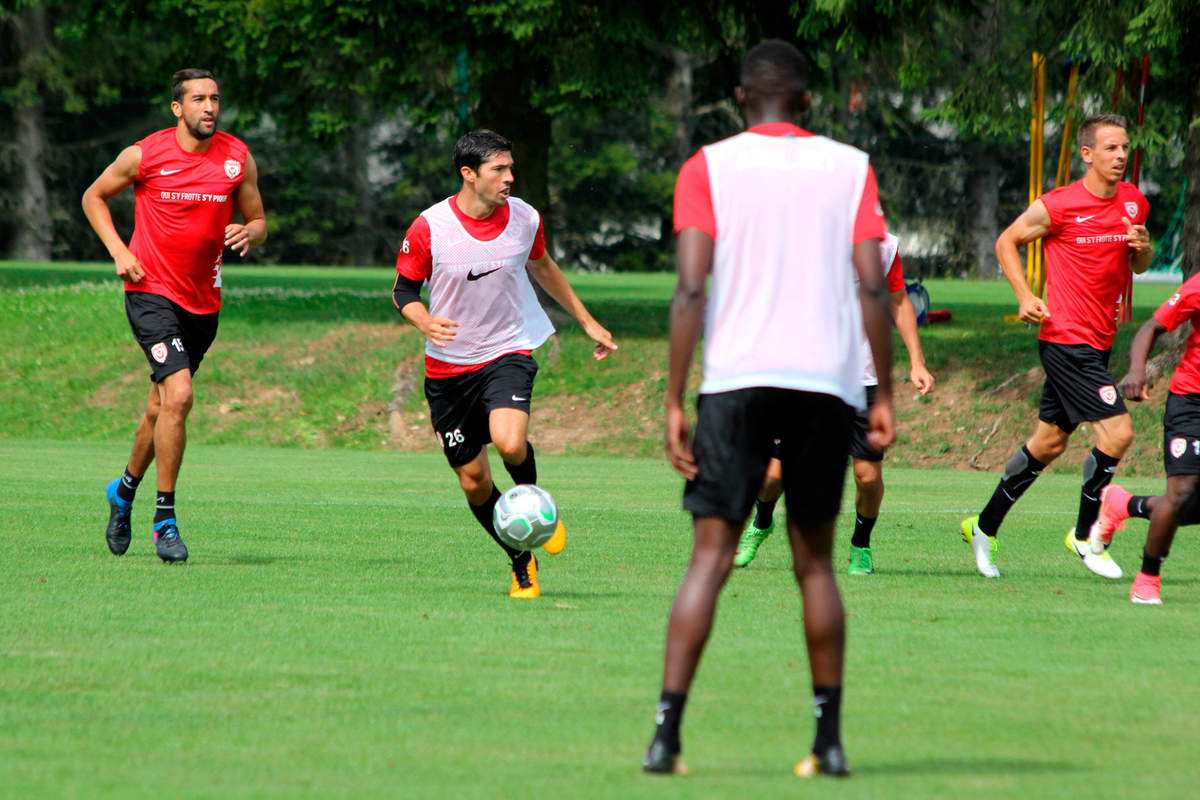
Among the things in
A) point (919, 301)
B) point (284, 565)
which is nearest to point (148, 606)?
point (284, 565)

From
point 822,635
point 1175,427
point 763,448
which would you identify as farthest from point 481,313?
point 822,635

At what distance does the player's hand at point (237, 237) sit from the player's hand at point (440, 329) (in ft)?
5.23

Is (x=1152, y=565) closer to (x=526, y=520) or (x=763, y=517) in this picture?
(x=763, y=517)

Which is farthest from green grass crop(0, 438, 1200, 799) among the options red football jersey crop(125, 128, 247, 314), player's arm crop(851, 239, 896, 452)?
red football jersey crop(125, 128, 247, 314)

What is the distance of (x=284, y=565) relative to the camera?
9.69m

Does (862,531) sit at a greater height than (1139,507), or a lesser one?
lesser

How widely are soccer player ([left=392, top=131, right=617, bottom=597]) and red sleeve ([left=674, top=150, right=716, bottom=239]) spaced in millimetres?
3772

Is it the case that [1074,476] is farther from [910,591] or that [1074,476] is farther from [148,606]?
[148,606]

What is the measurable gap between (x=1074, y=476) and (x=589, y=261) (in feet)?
176

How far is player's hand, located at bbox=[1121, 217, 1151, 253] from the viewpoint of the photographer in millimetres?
9906

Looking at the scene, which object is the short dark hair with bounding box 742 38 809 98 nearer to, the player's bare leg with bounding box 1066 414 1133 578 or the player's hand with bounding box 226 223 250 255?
the player's hand with bounding box 226 223 250 255

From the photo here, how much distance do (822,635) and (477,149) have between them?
4.38 metres

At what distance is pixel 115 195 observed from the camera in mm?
9336

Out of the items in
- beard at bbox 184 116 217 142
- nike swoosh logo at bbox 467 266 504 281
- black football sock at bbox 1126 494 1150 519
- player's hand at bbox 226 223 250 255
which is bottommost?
black football sock at bbox 1126 494 1150 519
